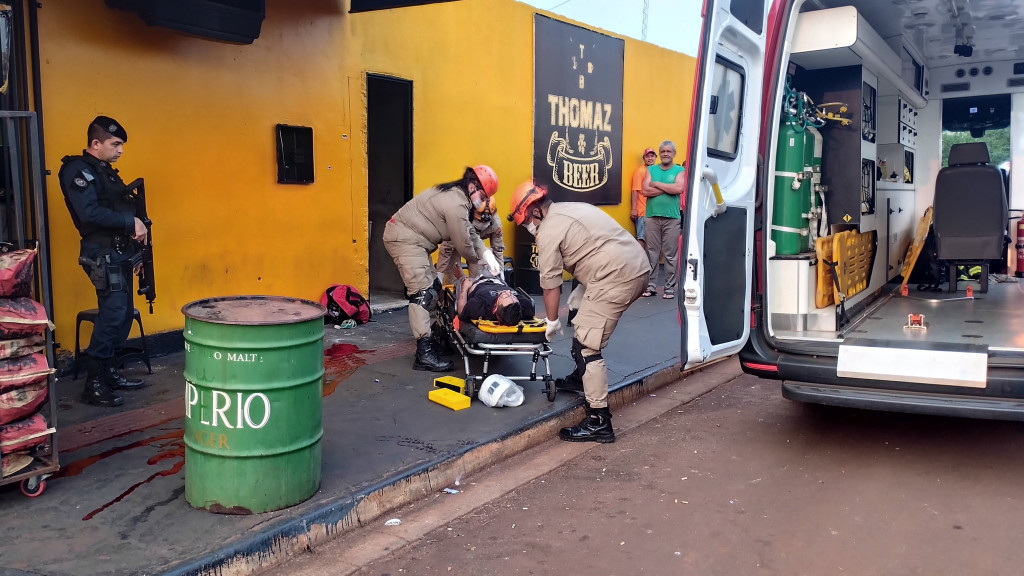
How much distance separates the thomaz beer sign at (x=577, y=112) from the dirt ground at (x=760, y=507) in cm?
611

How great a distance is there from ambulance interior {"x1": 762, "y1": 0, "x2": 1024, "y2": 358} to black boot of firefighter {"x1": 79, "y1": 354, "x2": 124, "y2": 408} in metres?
4.34

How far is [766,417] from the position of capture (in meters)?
5.79

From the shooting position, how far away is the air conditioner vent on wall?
9.00m

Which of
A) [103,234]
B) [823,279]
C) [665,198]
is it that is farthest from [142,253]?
[665,198]

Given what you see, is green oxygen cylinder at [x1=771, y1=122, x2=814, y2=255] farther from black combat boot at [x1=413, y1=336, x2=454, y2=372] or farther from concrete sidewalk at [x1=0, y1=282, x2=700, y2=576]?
black combat boot at [x1=413, y1=336, x2=454, y2=372]

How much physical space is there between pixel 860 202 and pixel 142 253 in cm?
601

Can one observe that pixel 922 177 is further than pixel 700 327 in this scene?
Yes

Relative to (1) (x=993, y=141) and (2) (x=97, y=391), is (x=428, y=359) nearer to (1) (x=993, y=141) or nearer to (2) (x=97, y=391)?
(2) (x=97, y=391)

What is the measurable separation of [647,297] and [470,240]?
15.8 feet

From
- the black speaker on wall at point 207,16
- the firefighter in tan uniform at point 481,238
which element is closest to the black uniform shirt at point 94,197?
the black speaker on wall at point 207,16

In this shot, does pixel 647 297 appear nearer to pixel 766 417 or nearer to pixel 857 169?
pixel 857 169

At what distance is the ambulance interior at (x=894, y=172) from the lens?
5.84m

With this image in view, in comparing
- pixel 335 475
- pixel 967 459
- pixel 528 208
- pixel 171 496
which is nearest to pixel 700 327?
pixel 528 208

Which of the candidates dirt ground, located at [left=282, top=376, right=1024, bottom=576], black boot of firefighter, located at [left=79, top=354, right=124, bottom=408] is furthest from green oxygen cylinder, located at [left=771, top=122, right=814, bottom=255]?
black boot of firefighter, located at [left=79, top=354, right=124, bottom=408]
